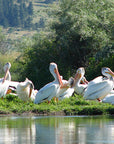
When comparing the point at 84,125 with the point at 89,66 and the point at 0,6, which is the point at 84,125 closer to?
the point at 89,66

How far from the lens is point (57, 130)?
10789 millimetres

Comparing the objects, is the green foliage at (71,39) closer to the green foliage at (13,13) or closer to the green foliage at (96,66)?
the green foliage at (96,66)

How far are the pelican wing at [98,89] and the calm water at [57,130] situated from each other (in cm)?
306

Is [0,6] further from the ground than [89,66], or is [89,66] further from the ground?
[0,6]

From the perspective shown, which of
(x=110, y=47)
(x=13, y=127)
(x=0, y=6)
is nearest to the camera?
(x=13, y=127)

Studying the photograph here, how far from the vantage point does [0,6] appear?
419 feet

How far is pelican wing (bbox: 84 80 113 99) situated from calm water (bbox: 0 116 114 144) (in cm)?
306

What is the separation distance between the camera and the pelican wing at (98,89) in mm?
16656

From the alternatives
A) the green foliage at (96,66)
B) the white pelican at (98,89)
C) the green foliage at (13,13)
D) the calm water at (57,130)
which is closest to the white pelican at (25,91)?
the white pelican at (98,89)

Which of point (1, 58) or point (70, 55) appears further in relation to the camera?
point (1, 58)

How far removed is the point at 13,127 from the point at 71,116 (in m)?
2.97

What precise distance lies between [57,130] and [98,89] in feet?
19.9

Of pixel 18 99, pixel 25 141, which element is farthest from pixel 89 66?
pixel 25 141

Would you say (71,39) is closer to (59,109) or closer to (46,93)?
(46,93)
